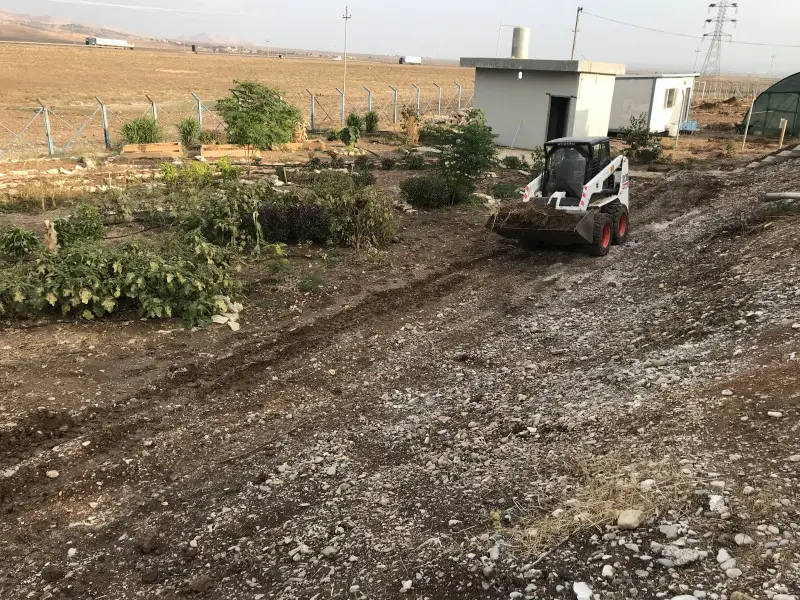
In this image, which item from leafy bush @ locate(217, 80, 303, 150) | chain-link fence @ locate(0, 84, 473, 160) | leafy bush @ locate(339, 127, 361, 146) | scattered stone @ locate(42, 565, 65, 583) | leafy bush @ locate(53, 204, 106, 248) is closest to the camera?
scattered stone @ locate(42, 565, 65, 583)

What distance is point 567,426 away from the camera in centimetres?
539

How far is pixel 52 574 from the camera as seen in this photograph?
4066 mm

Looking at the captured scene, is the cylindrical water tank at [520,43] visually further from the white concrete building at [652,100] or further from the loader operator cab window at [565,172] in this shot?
the loader operator cab window at [565,172]

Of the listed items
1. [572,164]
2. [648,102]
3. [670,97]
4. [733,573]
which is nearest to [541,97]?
[648,102]

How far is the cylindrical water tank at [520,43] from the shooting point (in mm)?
25469

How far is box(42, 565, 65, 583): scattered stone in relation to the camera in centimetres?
403

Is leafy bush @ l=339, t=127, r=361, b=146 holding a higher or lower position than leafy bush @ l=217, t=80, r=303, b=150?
lower

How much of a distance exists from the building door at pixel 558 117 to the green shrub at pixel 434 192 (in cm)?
973

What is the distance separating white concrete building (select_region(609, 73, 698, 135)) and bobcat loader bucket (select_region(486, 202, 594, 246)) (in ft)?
64.7

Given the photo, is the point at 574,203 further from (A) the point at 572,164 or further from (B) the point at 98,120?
(B) the point at 98,120

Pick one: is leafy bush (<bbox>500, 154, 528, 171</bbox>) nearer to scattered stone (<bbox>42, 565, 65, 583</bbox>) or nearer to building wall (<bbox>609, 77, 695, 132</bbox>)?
building wall (<bbox>609, 77, 695, 132</bbox>)

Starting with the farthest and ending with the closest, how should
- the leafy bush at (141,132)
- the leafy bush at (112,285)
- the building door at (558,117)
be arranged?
1. the building door at (558,117)
2. the leafy bush at (141,132)
3. the leafy bush at (112,285)

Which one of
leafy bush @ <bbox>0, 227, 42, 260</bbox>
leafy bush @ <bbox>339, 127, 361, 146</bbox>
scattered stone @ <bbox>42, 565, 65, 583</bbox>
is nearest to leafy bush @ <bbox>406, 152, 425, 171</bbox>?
leafy bush @ <bbox>339, 127, 361, 146</bbox>

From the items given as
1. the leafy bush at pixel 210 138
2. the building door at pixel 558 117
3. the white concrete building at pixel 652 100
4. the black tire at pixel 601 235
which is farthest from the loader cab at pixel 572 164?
the white concrete building at pixel 652 100
